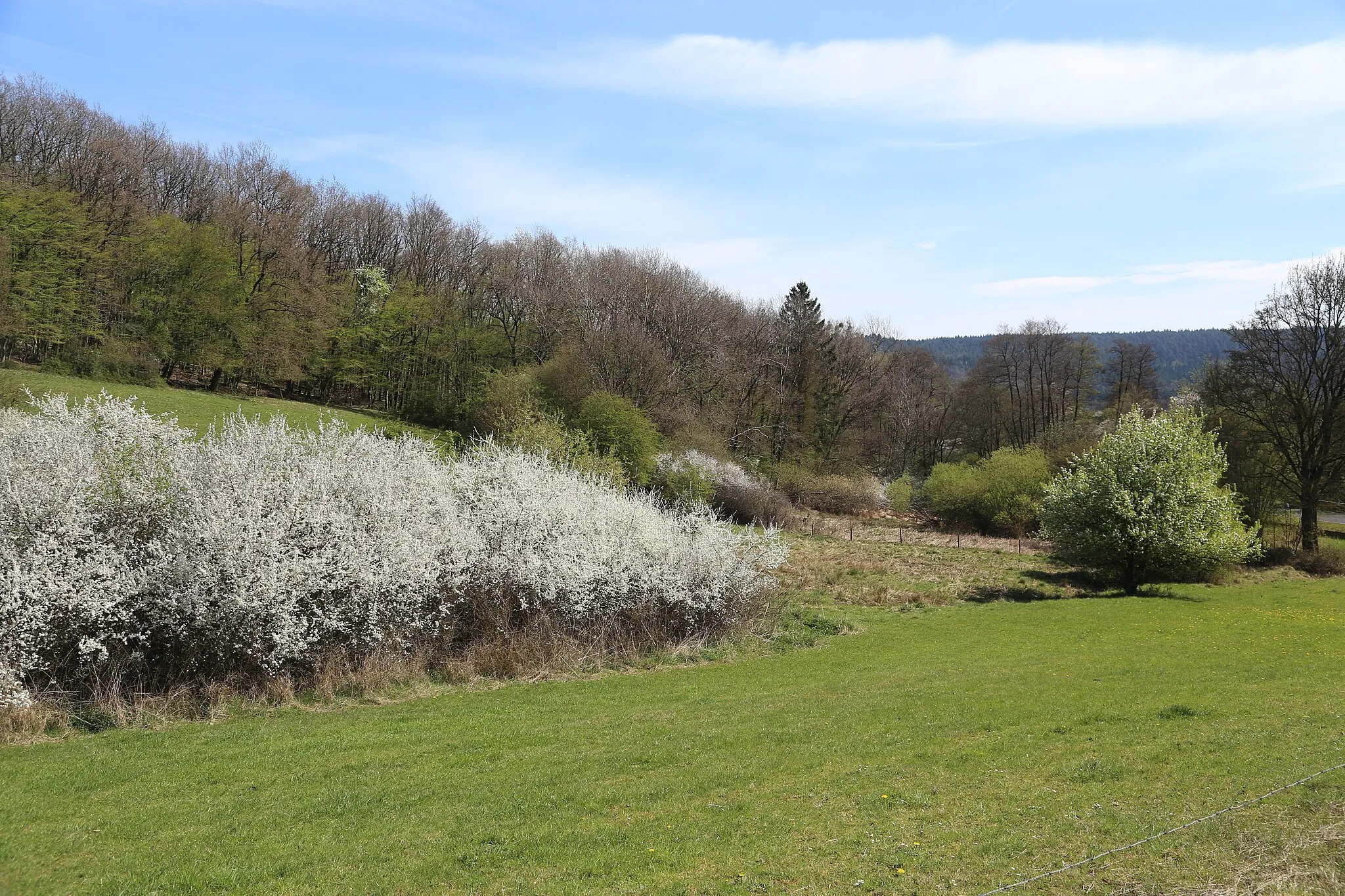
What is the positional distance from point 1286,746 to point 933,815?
4157 mm

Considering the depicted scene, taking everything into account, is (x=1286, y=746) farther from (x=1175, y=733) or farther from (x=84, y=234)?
(x=84, y=234)

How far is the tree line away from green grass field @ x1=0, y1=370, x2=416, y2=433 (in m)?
1.87

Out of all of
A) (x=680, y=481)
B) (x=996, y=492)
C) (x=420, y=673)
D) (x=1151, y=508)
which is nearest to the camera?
(x=420, y=673)

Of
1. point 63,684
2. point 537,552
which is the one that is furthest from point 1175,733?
point 63,684

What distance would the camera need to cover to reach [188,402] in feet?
153

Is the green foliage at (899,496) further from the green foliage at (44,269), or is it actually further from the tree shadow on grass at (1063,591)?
the green foliage at (44,269)

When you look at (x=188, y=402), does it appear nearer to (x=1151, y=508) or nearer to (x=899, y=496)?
(x=899, y=496)

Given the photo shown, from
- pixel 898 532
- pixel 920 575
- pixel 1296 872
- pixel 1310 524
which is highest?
pixel 1296 872

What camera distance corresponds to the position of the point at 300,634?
14.2 metres

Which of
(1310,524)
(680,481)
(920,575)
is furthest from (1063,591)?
(680,481)

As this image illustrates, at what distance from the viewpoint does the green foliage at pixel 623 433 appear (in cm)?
4438

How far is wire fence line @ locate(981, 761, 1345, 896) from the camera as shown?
18.4 ft

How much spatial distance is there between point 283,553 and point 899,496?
47.3m

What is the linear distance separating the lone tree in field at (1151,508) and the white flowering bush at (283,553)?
1544cm
